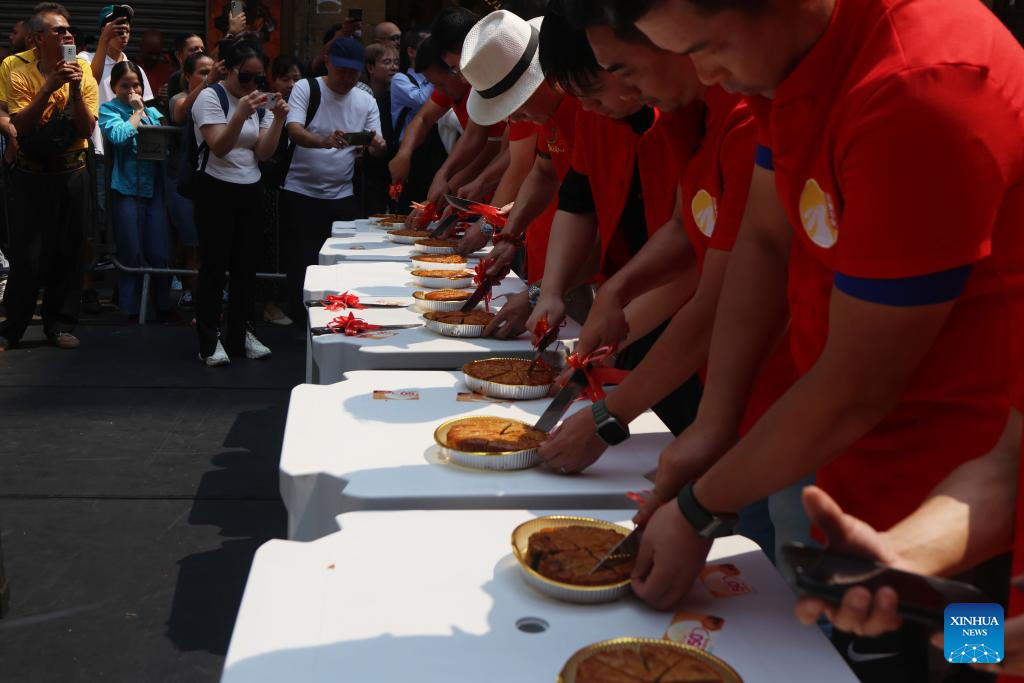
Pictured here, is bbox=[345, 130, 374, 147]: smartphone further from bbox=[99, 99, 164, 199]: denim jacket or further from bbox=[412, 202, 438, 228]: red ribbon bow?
bbox=[99, 99, 164, 199]: denim jacket

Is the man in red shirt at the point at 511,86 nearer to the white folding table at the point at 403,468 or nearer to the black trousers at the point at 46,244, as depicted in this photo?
the white folding table at the point at 403,468

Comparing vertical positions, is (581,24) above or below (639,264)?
above

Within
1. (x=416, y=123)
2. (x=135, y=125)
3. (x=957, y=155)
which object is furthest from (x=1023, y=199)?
(x=135, y=125)

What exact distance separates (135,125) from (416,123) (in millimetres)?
1966

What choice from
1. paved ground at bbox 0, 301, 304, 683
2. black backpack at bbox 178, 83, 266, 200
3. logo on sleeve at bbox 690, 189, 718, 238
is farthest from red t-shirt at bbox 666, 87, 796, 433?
black backpack at bbox 178, 83, 266, 200

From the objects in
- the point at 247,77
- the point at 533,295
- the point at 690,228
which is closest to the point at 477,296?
the point at 533,295

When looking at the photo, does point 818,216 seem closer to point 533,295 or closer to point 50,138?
point 533,295

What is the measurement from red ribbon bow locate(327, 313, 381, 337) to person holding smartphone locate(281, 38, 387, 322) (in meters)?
2.95

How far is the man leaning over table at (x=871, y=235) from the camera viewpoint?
2.96 feet

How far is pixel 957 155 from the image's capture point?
886 millimetres

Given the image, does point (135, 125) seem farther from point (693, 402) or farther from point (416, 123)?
point (693, 402)

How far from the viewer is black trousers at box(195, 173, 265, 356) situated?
5.20 metres

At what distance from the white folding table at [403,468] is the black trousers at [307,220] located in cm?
394

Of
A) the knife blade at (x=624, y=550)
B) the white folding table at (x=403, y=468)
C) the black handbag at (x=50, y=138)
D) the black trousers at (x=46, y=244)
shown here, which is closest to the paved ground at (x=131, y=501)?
the black trousers at (x=46, y=244)
